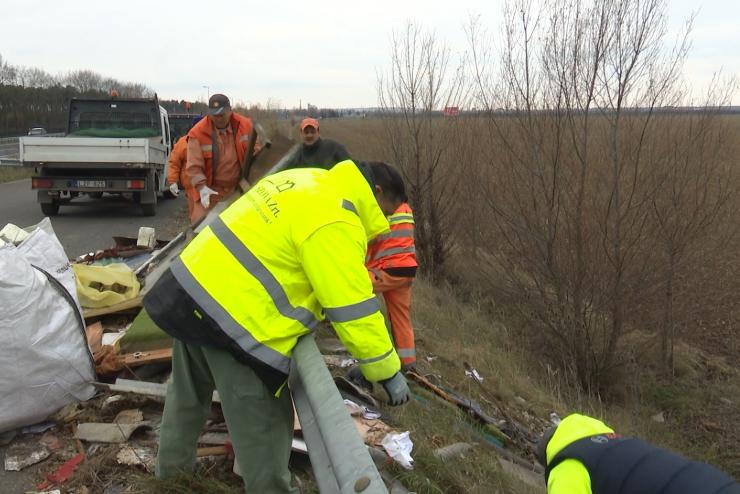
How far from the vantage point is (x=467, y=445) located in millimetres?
3617

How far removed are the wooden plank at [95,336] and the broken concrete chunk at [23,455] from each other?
0.78 metres

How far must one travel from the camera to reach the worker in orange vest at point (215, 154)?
590cm

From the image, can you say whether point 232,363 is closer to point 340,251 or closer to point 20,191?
point 340,251

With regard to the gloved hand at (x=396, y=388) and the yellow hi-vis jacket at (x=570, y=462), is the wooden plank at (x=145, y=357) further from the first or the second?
the yellow hi-vis jacket at (x=570, y=462)

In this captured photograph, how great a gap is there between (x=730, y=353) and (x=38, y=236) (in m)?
9.80

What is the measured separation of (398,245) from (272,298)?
7.18 ft

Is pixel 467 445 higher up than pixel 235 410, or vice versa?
pixel 235 410

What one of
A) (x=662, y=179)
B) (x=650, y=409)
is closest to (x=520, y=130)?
(x=662, y=179)

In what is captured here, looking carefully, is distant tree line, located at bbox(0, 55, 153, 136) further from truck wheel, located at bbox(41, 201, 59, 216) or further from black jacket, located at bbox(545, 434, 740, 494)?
black jacket, located at bbox(545, 434, 740, 494)

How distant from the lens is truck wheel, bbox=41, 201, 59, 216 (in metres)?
11.4

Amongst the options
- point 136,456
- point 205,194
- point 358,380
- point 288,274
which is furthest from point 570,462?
point 205,194

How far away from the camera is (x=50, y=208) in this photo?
37.6ft

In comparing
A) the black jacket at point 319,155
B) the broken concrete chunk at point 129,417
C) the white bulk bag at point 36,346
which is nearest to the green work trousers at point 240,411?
the broken concrete chunk at point 129,417

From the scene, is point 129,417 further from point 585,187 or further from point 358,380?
point 585,187
